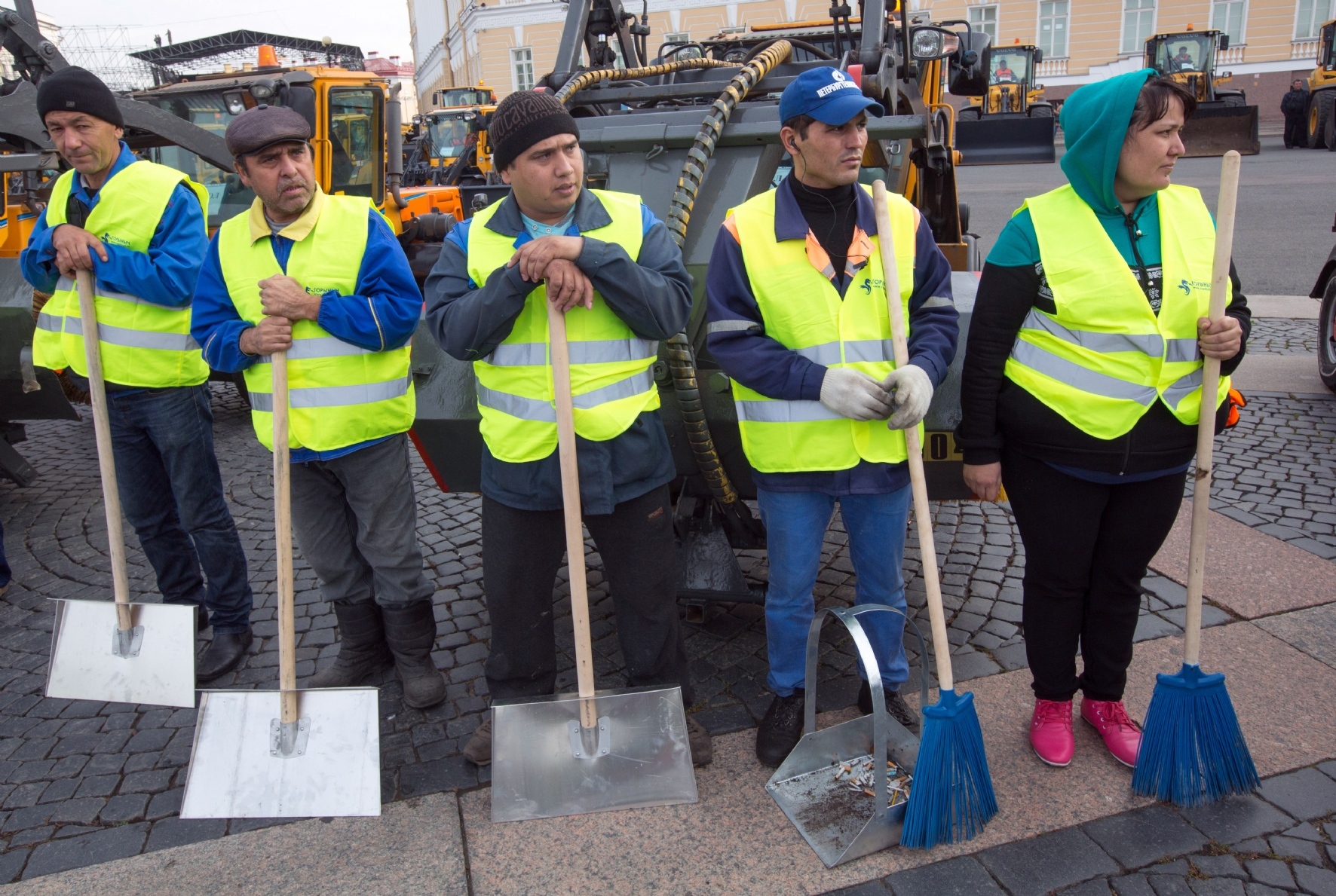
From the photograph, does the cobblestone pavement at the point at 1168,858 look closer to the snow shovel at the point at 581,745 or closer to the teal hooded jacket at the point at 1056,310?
the snow shovel at the point at 581,745

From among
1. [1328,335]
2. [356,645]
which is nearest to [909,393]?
[356,645]

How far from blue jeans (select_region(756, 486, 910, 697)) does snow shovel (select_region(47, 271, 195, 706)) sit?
5.75 ft

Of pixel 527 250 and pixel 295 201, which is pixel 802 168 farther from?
pixel 295 201

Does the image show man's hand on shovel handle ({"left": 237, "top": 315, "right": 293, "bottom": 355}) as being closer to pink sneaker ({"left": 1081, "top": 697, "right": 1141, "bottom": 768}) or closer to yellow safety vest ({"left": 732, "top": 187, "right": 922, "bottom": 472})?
A: yellow safety vest ({"left": 732, "top": 187, "right": 922, "bottom": 472})

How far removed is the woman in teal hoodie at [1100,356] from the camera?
234cm

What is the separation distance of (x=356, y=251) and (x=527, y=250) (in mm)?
821

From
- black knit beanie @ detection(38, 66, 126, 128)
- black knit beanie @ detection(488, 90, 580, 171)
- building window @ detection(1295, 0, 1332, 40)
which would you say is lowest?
black knit beanie @ detection(488, 90, 580, 171)

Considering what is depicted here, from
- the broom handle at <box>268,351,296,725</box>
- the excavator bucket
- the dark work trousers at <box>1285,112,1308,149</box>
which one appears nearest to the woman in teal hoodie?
the broom handle at <box>268,351,296,725</box>

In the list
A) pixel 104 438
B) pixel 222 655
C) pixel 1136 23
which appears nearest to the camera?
pixel 104 438

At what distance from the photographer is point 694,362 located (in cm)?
299

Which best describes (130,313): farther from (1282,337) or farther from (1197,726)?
(1282,337)

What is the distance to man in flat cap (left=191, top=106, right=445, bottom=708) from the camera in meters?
2.71

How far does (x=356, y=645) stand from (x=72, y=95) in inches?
75.8

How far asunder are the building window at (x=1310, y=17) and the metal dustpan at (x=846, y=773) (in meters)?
37.3
